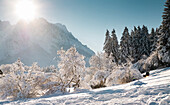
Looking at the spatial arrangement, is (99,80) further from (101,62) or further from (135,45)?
(135,45)

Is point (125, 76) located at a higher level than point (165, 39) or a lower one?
lower

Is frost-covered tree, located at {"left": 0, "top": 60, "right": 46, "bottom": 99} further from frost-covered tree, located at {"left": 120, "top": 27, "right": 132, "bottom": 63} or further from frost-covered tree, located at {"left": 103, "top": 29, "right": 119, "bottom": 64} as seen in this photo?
frost-covered tree, located at {"left": 120, "top": 27, "right": 132, "bottom": 63}

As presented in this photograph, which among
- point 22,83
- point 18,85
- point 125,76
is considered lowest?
point 125,76

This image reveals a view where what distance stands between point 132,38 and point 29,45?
614 ft

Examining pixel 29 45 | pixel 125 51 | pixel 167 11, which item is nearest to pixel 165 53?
pixel 167 11

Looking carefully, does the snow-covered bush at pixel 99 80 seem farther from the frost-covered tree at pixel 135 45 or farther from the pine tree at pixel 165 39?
the frost-covered tree at pixel 135 45

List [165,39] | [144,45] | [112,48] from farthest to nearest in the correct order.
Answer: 1. [144,45]
2. [112,48]
3. [165,39]

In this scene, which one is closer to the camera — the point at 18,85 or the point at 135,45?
the point at 18,85

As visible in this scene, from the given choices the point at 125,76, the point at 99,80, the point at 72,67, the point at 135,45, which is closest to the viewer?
the point at 72,67

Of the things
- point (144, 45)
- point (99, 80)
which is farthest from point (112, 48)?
point (99, 80)

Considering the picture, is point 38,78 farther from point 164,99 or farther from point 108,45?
point 108,45

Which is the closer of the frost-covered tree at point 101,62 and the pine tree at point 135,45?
the frost-covered tree at point 101,62

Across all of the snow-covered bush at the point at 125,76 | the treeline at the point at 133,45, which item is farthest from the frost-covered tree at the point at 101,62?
the snow-covered bush at the point at 125,76

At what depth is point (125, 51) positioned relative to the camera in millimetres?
35469
